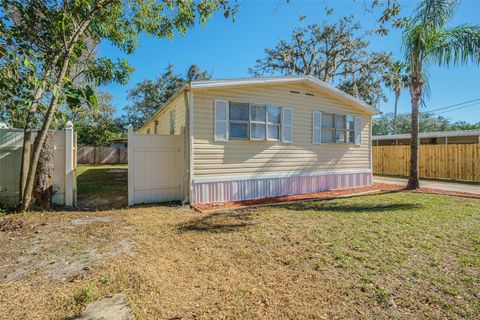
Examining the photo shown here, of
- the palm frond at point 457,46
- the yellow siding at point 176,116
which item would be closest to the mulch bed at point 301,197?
the yellow siding at point 176,116

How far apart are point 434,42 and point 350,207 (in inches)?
269

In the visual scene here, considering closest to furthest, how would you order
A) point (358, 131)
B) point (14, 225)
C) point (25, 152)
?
point (14, 225) → point (25, 152) → point (358, 131)

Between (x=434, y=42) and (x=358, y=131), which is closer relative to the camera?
(x=434, y=42)

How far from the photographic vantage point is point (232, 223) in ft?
17.8

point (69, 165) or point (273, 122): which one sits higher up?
point (273, 122)

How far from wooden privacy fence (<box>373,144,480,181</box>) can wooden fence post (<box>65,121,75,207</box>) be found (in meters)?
16.8

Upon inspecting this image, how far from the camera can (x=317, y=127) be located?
9.43 metres

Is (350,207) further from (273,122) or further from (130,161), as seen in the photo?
(130,161)

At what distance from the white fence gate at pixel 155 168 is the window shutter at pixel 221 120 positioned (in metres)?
1.13

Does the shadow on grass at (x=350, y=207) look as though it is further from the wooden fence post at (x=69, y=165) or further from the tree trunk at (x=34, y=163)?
the tree trunk at (x=34, y=163)

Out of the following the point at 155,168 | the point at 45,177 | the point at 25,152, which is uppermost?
the point at 25,152

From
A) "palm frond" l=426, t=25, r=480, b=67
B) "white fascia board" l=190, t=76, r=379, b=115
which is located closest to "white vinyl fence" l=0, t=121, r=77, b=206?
"white fascia board" l=190, t=76, r=379, b=115

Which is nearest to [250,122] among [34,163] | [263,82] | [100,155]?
[263,82]

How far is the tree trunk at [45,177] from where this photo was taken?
20.0 ft
